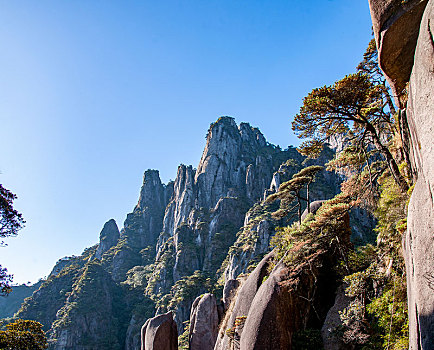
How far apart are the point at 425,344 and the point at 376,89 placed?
8496 mm

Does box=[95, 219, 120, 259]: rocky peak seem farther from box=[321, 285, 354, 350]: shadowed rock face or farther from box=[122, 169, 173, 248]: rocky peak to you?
box=[321, 285, 354, 350]: shadowed rock face

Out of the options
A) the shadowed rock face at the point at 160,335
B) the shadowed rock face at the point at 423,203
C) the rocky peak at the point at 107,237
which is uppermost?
the rocky peak at the point at 107,237

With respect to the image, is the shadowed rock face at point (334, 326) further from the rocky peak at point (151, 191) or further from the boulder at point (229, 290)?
the rocky peak at point (151, 191)

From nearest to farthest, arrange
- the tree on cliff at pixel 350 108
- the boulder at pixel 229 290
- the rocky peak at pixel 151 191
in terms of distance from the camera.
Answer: the tree on cliff at pixel 350 108 < the boulder at pixel 229 290 < the rocky peak at pixel 151 191

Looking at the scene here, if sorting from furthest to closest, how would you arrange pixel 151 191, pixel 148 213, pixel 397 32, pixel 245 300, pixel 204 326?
pixel 151 191, pixel 148 213, pixel 204 326, pixel 245 300, pixel 397 32

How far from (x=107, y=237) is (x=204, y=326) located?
90250 mm

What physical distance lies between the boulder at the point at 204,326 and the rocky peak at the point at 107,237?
86.2 meters

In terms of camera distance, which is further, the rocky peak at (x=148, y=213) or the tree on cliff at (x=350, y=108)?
the rocky peak at (x=148, y=213)

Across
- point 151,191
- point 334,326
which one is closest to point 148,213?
point 151,191

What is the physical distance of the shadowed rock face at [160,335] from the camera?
19.3m

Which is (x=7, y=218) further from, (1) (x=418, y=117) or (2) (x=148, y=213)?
(2) (x=148, y=213)

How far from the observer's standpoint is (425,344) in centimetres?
504

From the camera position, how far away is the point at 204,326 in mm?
20641

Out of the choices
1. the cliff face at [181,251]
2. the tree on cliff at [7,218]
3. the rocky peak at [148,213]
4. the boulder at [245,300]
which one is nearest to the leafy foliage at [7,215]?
the tree on cliff at [7,218]
